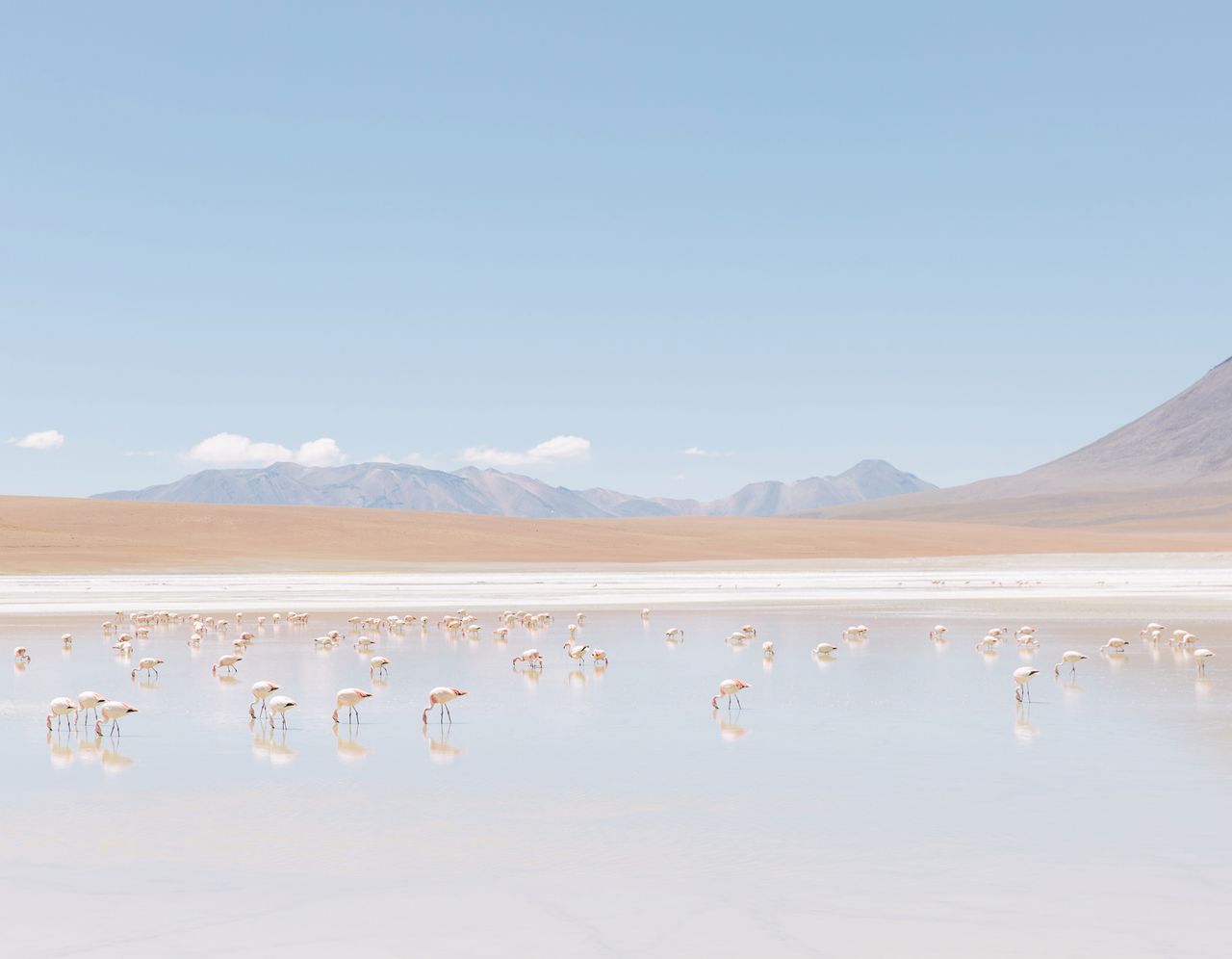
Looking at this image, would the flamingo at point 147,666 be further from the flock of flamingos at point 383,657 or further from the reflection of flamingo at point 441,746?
the reflection of flamingo at point 441,746

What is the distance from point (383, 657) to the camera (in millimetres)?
20969

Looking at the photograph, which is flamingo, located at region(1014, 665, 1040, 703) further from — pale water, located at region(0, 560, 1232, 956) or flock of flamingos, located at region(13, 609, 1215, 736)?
pale water, located at region(0, 560, 1232, 956)

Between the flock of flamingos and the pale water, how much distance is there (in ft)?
1.11

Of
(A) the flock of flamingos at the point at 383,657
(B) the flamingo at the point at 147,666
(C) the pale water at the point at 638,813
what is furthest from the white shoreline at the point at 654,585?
(C) the pale water at the point at 638,813

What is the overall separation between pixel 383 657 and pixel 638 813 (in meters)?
12.2

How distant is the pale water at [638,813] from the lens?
22.6 feet

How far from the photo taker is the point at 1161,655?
2039cm

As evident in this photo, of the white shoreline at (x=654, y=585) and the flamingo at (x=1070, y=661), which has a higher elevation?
the white shoreline at (x=654, y=585)

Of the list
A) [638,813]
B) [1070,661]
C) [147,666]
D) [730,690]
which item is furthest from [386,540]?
[638,813]

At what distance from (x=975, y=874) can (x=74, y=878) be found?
5690 millimetres

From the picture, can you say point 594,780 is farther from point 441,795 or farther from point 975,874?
point 975,874

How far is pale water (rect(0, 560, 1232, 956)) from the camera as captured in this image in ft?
22.6

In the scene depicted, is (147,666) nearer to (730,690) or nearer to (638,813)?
(730,690)

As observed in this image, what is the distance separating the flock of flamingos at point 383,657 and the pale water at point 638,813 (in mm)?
339
